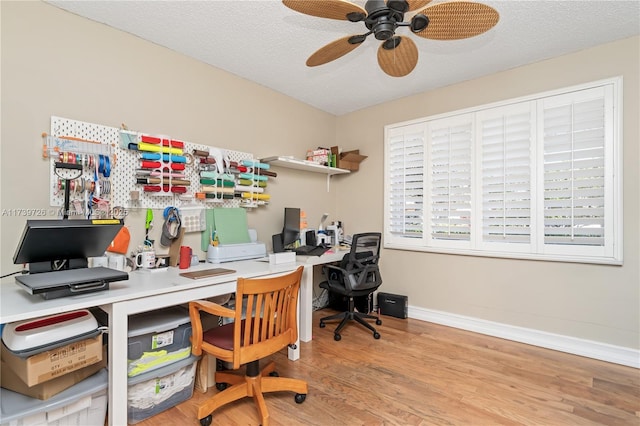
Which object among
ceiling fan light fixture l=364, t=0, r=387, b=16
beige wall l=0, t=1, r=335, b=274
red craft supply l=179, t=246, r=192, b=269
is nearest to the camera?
ceiling fan light fixture l=364, t=0, r=387, b=16

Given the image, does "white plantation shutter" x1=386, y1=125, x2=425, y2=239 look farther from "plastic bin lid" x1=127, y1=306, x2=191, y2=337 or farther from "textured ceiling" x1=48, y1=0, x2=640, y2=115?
"plastic bin lid" x1=127, y1=306, x2=191, y2=337

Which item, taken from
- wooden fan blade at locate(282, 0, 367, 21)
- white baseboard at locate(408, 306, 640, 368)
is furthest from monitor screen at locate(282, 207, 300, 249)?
wooden fan blade at locate(282, 0, 367, 21)

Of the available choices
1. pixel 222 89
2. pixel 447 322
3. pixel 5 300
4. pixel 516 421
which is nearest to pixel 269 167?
pixel 222 89

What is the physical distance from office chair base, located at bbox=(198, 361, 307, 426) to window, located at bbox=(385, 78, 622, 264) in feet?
6.89

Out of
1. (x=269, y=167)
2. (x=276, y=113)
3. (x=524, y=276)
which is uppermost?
(x=276, y=113)

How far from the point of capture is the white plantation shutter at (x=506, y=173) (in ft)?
9.06

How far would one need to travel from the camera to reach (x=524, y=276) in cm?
278

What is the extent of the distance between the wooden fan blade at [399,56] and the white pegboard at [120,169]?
1649 mm

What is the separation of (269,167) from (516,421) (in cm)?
280

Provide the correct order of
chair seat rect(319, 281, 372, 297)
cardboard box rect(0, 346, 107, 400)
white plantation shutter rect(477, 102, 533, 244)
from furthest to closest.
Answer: chair seat rect(319, 281, 372, 297)
white plantation shutter rect(477, 102, 533, 244)
cardboard box rect(0, 346, 107, 400)

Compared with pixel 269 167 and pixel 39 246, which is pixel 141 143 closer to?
pixel 39 246

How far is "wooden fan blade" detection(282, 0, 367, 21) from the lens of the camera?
145 centimetres

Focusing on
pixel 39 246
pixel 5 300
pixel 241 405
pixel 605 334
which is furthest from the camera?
pixel 605 334

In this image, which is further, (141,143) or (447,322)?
(447,322)
